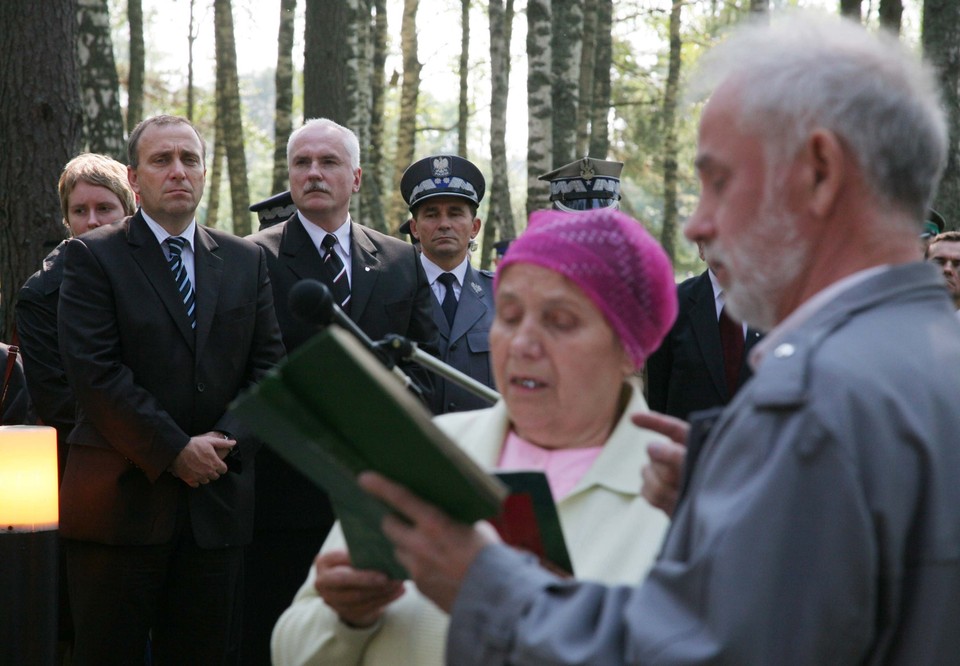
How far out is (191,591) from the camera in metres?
5.43

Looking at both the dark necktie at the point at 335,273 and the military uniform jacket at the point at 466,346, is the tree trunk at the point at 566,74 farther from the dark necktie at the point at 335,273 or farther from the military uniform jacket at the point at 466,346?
the dark necktie at the point at 335,273

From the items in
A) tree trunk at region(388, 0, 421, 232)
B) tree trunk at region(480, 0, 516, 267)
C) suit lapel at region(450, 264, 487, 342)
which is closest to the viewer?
suit lapel at region(450, 264, 487, 342)

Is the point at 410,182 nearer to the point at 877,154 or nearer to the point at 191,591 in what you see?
the point at 191,591

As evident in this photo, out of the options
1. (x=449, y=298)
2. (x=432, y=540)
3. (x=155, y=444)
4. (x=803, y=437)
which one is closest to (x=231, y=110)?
(x=449, y=298)

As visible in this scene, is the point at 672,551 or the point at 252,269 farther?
the point at 252,269

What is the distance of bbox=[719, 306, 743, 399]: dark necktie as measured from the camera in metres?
Result: 6.14

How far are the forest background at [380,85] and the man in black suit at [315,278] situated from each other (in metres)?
2.46

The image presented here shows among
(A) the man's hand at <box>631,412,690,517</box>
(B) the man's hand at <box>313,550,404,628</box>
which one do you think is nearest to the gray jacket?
(A) the man's hand at <box>631,412,690,517</box>

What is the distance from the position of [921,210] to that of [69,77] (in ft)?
24.0

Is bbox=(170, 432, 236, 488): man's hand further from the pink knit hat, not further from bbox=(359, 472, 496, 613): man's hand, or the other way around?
bbox=(359, 472, 496, 613): man's hand

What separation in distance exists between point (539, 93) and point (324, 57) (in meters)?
4.09

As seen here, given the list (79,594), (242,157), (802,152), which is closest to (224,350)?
(79,594)

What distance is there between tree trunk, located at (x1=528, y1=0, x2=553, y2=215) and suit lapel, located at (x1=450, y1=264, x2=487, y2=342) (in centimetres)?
899

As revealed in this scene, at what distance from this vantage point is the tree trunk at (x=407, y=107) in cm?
2498
